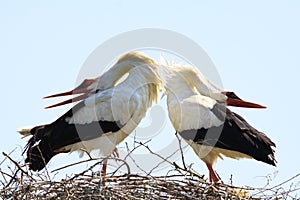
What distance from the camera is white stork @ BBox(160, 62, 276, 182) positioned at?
7.23 meters

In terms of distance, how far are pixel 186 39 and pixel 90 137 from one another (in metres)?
1.49

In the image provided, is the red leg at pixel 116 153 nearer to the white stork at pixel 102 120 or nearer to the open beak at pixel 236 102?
the white stork at pixel 102 120

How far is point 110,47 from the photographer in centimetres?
823

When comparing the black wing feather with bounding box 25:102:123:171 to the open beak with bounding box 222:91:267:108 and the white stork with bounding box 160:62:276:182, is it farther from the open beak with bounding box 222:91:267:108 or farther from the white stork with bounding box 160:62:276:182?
the open beak with bounding box 222:91:267:108

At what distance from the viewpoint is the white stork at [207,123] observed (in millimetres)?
7234

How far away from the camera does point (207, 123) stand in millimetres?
7305

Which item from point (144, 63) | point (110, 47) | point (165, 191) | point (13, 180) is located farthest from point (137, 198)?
point (110, 47)

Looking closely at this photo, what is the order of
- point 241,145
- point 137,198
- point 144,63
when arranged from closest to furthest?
point 137,198 < point 241,145 < point 144,63

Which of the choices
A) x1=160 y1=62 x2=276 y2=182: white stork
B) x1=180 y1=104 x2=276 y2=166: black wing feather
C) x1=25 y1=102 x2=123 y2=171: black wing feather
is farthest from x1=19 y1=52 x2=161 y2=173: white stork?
x1=180 y1=104 x2=276 y2=166: black wing feather

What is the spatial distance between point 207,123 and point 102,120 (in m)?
0.89

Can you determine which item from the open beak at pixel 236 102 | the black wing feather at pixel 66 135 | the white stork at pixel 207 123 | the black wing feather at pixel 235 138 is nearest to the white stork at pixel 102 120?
the black wing feather at pixel 66 135

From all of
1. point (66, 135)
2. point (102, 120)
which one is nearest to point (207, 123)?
point (102, 120)

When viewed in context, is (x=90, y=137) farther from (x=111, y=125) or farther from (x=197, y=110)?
(x=197, y=110)

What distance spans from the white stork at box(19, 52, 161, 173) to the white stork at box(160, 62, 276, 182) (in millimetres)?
200
